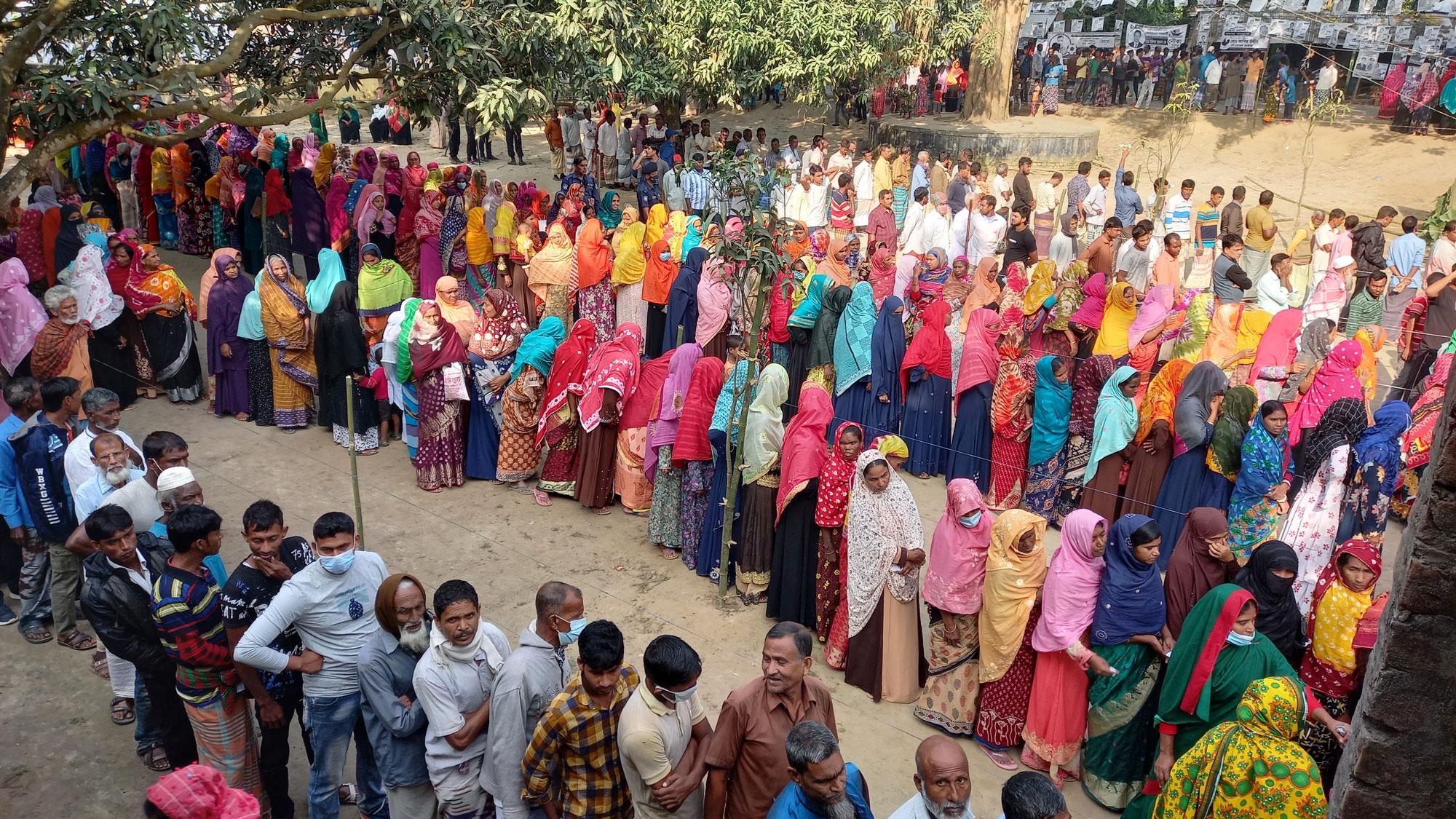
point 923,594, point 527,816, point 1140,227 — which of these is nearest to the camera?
point 527,816

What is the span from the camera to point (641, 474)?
713 cm

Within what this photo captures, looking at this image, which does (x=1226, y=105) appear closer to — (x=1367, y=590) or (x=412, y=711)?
(x=1367, y=590)

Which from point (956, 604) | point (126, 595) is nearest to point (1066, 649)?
point (956, 604)

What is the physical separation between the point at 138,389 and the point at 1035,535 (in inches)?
300

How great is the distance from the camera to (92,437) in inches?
208

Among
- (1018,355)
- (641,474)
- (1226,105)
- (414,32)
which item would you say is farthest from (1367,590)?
(1226,105)

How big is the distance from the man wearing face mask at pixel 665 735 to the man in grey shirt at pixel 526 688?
0.35 m

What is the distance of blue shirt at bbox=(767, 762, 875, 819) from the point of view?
10.1 feet

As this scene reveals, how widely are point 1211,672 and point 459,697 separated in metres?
2.78

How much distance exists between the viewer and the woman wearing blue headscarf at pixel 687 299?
359 inches

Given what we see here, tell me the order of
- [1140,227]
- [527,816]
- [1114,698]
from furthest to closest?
[1140,227] < [1114,698] < [527,816]

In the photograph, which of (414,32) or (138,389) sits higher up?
(414,32)

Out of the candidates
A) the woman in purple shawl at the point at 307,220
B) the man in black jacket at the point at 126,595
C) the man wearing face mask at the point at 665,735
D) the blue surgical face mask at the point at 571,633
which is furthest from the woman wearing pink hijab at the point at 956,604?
the woman in purple shawl at the point at 307,220

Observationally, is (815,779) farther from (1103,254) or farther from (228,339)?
(1103,254)
